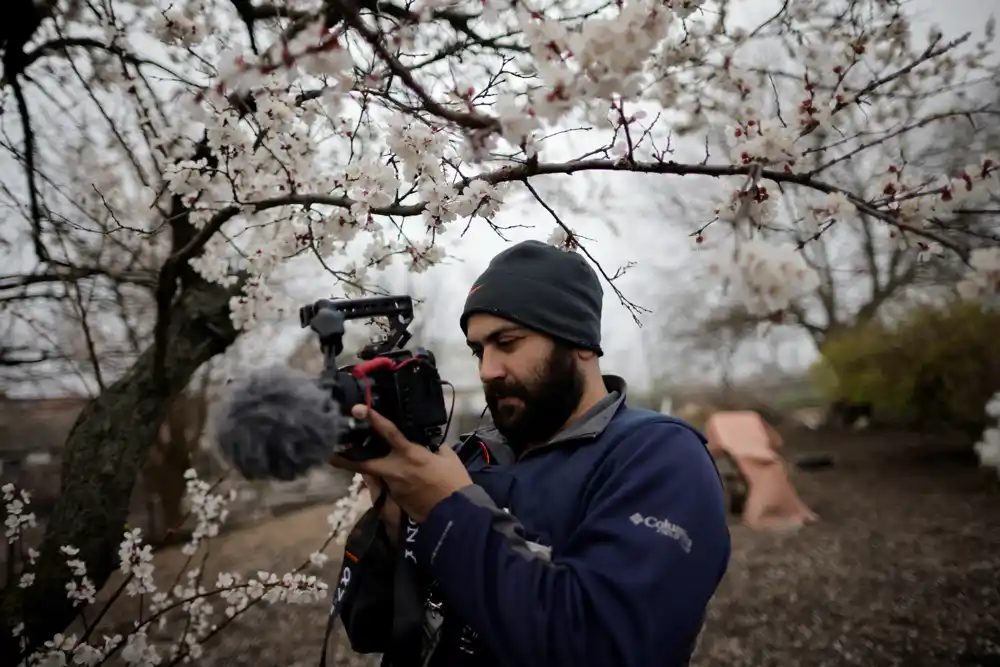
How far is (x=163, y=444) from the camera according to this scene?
6430 millimetres

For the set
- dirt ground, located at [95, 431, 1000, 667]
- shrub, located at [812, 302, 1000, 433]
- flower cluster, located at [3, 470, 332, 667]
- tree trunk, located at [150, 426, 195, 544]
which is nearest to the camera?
flower cluster, located at [3, 470, 332, 667]

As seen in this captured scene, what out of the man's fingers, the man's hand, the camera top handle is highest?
the camera top handle

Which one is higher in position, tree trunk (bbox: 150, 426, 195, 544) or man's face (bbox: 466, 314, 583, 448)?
man's face (bbox: 466, 314, 583, 448)

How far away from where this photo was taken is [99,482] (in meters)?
1.96

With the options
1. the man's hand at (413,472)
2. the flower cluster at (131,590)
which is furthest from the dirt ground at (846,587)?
the man's hand at (413,472)

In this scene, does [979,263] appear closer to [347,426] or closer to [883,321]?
[347,426]

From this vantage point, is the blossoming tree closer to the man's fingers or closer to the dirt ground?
the man's fingers

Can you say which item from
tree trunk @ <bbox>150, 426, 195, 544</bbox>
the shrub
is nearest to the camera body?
tree trunk @ <bbox>150, 426, 195, 544</bbox>

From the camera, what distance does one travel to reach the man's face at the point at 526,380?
1.18 m

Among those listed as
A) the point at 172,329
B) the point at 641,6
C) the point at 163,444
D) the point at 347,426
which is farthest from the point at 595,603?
the point at 163,444

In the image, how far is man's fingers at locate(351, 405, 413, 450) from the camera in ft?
3.02

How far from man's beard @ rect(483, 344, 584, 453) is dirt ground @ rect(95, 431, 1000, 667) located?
2939 mm

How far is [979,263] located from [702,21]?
1.66m

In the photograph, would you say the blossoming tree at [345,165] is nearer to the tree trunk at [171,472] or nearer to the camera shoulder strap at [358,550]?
the camera shoulder strap at [358,550]
